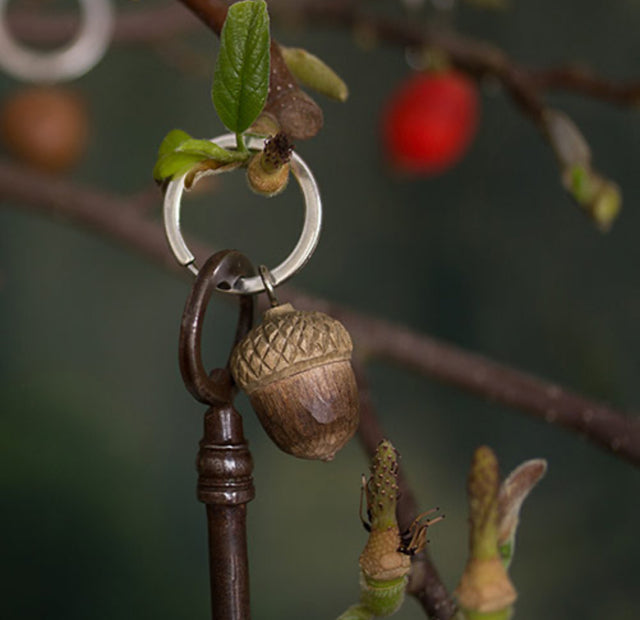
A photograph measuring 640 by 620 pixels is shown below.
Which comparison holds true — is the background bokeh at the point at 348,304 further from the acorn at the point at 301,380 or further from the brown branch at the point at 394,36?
the acorn at the point at 301,380

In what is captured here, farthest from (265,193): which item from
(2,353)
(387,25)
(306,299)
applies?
(2,353)

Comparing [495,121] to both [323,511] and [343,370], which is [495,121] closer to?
[323,511]

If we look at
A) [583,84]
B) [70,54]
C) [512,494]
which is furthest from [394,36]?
[512,494]

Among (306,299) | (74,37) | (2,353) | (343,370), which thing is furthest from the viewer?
(2,353)

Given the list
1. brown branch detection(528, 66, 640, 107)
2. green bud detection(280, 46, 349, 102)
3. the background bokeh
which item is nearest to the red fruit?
the background bokeh

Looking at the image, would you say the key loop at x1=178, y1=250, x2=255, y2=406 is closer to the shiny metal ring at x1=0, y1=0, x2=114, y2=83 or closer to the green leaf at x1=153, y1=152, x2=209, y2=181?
the green leaf at x1=153, y1=152, x2=209, y2=181

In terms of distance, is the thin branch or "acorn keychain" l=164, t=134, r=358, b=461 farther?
the thin branch
